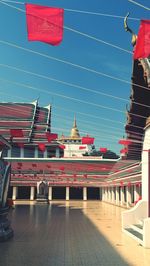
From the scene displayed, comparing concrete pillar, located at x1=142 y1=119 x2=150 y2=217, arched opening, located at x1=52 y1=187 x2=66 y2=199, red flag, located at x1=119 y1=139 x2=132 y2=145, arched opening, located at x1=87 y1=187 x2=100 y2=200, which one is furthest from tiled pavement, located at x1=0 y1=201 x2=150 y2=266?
arched opening, located at x1=87 y1=187 x2=100 y2=200

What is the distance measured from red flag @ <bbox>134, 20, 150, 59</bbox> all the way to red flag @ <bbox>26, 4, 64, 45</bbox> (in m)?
2.17

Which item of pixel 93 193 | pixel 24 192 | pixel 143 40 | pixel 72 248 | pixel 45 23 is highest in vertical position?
pixel 45 23

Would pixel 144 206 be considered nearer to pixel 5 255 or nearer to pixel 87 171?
pixel 5 255

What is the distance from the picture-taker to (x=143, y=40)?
812 centimetres

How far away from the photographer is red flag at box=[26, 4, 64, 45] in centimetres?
771

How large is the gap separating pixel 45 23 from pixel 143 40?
269cm

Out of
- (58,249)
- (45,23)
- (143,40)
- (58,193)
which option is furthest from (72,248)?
(58,193)

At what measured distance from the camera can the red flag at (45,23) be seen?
771 cm

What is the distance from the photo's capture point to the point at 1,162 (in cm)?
1387

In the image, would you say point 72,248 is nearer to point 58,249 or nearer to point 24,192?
point 58,249

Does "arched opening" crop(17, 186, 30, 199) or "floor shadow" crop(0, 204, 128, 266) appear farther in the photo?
"arched opening" crop(17, 186, 30, 199)

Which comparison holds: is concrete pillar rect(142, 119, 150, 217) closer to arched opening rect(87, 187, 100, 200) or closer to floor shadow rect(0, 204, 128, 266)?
floor shadow rect(0, 204, 128, 266)

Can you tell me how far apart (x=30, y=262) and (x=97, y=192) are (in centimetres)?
4501

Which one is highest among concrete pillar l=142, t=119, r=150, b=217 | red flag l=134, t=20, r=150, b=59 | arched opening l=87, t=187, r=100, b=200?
red flag l=134, t=20, r=150, b=59
